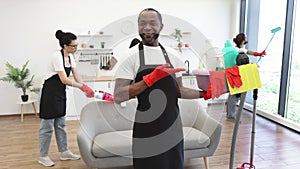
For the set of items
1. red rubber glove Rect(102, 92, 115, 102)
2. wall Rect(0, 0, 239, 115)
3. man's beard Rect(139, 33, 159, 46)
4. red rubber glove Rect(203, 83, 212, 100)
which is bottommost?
red rubber glove Rect(102, 92, 115, 102)

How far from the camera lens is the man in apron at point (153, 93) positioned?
95 centimetres

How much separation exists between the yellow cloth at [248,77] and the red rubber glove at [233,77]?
0.09 feet

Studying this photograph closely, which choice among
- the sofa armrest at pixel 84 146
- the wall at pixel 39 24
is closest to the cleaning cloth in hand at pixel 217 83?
the sofa armrest at pixel 84 146

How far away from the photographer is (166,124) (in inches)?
43.8

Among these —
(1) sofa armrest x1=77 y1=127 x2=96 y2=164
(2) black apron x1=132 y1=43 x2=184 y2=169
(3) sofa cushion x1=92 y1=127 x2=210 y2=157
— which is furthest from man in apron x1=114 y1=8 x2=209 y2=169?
(1) sofa armrest x1=77 y1=127 x2=96 y2=164

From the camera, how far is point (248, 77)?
1.17 m

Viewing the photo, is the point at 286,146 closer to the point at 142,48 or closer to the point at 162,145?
the point at 162,145

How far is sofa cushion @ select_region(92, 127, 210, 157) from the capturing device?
1940 millimetres

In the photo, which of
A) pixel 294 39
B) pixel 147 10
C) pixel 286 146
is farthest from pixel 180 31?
pixel 294 39

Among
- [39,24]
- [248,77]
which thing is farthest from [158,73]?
[39,24]

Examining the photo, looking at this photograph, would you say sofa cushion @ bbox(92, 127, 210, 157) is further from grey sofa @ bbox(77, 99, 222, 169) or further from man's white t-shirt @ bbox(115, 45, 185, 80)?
man's white t-shirt @ bbox(115, 45, 185, 80)

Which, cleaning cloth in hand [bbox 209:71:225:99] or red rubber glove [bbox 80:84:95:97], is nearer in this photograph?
cleaning cloth in hand [bbox 209:71:225:99]

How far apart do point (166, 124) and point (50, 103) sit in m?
1.60

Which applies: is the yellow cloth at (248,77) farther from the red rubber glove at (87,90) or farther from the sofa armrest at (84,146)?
the sofa armrest at (84,146)
